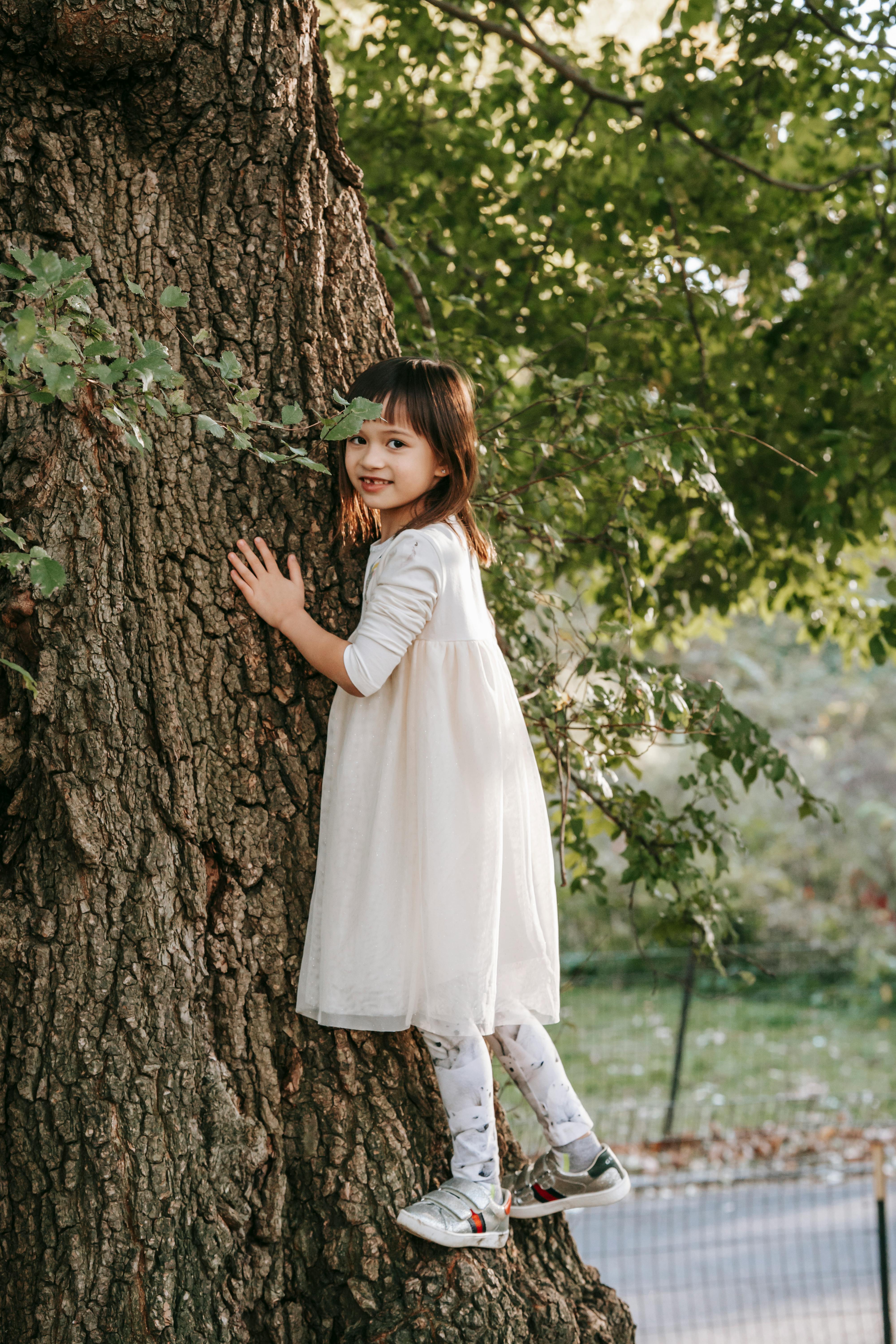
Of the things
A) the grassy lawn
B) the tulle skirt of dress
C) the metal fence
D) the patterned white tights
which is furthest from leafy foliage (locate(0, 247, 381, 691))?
the grassy lawn

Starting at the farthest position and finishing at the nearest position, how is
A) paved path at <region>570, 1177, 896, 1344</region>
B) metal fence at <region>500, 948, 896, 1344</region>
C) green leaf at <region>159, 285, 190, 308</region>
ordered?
metal fence at <region>500, 948, 896, 1344</region>, paved path at <region>570, 1177, 896, 1344</region>, green leaf at <region>159, 285, 190, 308</region>

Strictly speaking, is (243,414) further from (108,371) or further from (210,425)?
(108,371)

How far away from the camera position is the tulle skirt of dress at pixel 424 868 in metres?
1.82

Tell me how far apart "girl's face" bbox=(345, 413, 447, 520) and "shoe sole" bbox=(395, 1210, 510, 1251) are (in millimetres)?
1223

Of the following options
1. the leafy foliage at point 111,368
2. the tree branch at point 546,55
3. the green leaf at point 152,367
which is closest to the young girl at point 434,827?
the leafy foliage at point 111,368

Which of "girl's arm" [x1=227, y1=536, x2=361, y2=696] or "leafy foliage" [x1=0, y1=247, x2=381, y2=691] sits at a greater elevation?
"leafy foliage" [x1=0, y1=247, x2=381, y2=691]

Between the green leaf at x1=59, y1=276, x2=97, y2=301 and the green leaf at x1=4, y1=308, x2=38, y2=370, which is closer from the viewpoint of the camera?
the green leaf at x1=4, y1=308, x2=38, y2=370

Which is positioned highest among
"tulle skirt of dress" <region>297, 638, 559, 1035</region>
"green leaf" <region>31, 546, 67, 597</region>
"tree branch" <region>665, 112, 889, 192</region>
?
"tree branch" <region>665, 112, 889, 192</region>

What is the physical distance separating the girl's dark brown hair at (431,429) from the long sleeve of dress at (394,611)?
8 cm

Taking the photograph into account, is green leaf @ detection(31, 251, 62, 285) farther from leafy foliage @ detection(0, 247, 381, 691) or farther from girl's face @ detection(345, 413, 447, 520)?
girl's face @ detection(345, 413, 447, 520)

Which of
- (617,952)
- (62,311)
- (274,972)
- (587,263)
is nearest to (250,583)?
(62,311)

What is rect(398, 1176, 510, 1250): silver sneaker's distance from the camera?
→ 1.77 meters

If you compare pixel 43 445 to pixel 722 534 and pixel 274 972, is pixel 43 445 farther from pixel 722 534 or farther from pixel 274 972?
pixel 722 534

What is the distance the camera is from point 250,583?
185 cm
